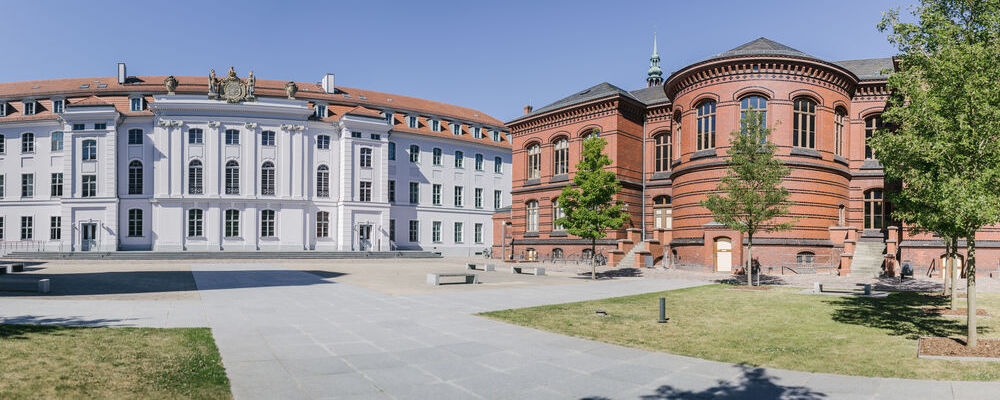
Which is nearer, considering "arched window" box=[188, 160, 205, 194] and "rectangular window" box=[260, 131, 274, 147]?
"arched window" box=[188, 160, 205, 194]

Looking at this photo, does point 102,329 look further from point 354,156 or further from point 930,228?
point 354,156

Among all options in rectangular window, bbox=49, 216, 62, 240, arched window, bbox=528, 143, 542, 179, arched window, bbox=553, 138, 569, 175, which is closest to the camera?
arched window, bbox=553, 138, 569, 175

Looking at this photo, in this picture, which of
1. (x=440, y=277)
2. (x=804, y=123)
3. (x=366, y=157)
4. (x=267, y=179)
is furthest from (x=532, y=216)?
(x=267, y=179)

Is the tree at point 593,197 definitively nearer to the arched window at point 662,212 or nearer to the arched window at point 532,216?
the arched window at point 662,212

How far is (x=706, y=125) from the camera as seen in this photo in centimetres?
2991

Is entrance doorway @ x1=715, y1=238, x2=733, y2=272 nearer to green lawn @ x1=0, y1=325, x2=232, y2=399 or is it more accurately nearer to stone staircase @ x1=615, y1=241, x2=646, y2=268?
stone staircase @ x1=615, y1=241, x2=646, y2=268

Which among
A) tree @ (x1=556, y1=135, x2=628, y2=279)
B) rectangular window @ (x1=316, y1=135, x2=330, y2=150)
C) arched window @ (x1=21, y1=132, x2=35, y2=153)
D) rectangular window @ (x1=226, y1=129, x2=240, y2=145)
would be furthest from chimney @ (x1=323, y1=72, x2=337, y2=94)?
tree @ (x1=556, y1=135, x2=628, y2=279)

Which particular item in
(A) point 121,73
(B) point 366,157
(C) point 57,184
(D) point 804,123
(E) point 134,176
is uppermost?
(A) point 121,73

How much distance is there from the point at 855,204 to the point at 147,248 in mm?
51125

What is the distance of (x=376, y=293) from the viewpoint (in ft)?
56.4

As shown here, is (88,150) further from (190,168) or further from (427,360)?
(427,360)

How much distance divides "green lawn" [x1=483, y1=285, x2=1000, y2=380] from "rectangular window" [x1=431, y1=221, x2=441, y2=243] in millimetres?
38971

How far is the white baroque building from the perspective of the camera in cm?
4419

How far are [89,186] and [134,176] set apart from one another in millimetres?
3568
